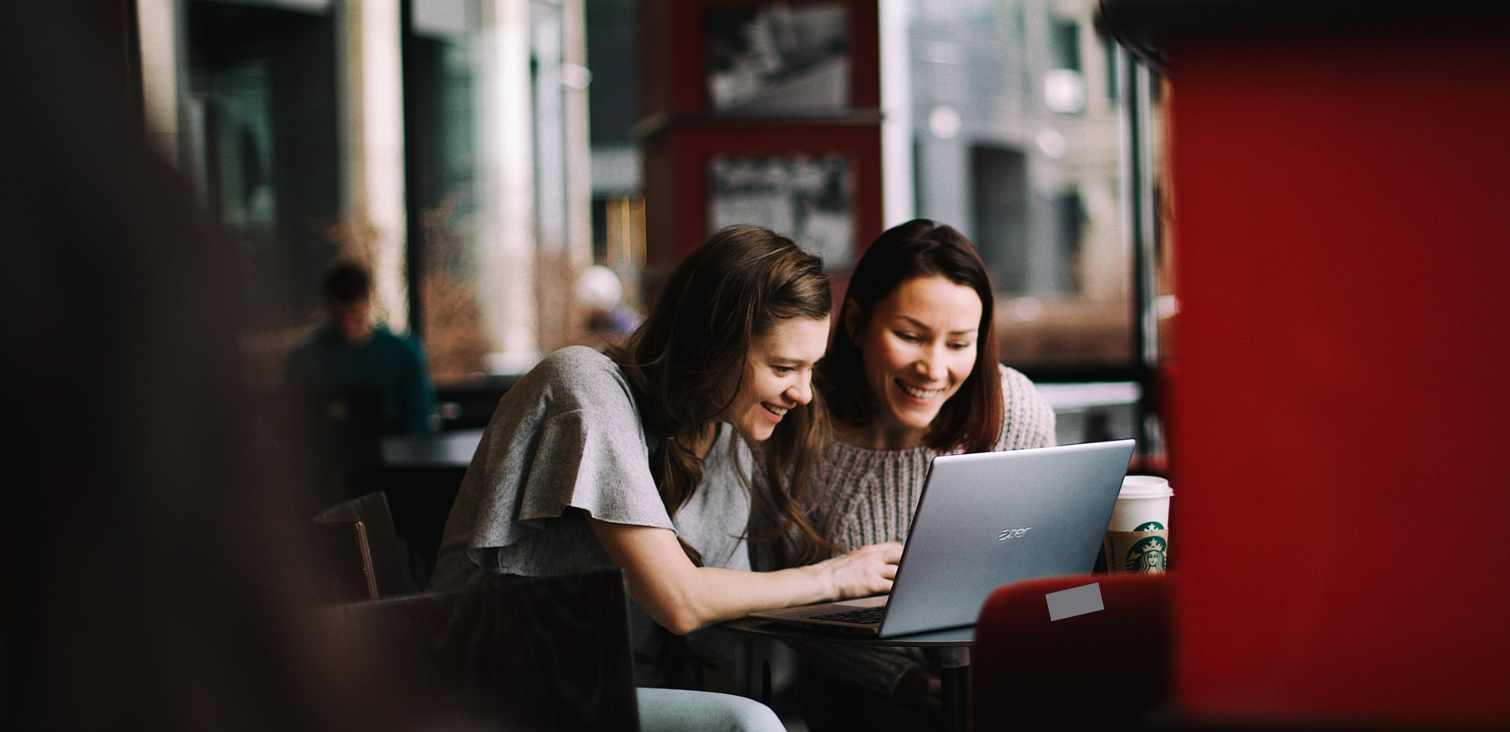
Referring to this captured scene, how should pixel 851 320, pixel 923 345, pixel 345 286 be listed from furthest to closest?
pixel 345 286 < pixel 851 320 < pixel 923 345

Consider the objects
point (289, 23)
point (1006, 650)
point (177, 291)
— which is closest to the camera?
point (177, 291)

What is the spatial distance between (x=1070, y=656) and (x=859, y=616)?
0.33 metres

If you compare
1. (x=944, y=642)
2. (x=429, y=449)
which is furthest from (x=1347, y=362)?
(x=429, y=449)

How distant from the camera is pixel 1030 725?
78.2 inches

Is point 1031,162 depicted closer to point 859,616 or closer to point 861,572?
point 861,572

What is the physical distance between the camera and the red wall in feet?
2.80

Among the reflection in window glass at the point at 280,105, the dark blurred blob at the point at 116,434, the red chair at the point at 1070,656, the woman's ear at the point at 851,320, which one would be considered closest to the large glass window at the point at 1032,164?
the reflection in window glass at the point at 280,105

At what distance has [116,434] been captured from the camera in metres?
0.75

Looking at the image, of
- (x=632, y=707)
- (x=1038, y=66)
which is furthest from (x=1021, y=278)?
(x=632, y=707)

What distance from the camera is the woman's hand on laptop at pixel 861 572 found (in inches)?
91.9

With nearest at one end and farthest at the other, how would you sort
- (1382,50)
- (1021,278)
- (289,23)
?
(1382,50), (1021,278), (289,23)

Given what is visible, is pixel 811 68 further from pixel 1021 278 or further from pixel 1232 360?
pixel 1232 360

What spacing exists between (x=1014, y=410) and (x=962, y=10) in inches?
204

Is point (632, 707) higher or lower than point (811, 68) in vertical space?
lower
